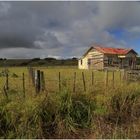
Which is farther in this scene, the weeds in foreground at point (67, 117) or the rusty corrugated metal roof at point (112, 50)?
the rusty corrugated metal roof at point (112, 50)

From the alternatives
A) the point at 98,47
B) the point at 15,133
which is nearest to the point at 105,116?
the point at 15,133

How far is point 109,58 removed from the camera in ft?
160

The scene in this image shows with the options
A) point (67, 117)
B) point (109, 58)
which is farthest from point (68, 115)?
point (109, 58)

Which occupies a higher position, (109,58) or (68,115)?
(109,58)

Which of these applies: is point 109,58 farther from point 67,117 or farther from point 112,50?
point 67,117

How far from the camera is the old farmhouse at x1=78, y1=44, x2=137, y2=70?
4828 cm

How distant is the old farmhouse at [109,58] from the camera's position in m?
48.3

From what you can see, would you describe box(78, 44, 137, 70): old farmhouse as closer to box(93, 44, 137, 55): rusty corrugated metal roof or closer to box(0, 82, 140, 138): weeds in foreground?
box(93, 44, 137, 55): rusty corrugated metal roof

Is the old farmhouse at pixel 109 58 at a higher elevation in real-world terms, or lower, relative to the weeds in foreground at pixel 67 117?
higher

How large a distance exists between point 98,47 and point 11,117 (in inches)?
1799

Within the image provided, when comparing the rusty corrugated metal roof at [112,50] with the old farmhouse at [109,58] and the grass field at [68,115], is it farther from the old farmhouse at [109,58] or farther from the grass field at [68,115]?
the grass field at [68,115]

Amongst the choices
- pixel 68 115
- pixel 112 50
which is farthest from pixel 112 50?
pixel 68 115

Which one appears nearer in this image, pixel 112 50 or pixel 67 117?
pixel 67 117

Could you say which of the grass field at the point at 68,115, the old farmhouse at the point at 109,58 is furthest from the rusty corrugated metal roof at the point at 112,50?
the grass field at the point at 68,115
